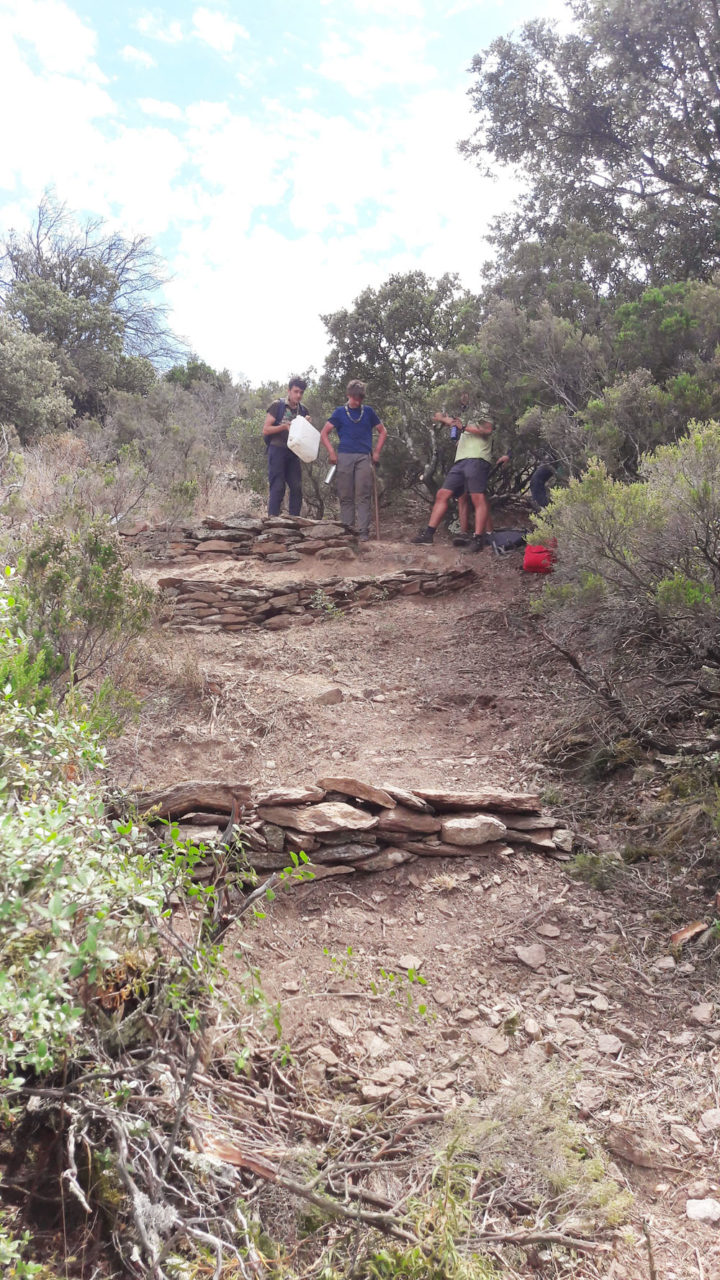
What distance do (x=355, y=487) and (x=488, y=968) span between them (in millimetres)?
6855

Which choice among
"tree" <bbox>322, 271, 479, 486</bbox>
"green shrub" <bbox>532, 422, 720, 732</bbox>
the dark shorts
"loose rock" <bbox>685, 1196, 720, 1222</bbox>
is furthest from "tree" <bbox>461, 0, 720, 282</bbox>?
"loose rock" <bbox>685, 1196, 720, 1222</bbox>

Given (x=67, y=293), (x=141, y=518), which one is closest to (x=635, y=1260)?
(x=141, y=518)

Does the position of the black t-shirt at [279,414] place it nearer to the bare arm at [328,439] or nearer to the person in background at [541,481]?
the bare arm at [328,439]

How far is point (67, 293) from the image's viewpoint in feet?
57.0

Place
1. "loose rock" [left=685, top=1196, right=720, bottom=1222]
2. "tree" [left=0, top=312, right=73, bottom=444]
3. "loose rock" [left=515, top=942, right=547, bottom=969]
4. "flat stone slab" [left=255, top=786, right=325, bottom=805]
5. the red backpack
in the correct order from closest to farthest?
1. "loose rock" [left=685, top=1196, right=720, bottom=1222]
2. "loose rock" [left=515, top=942, right=547, bottom=969]
3. "flat stone slab" [left=255, top=786, right=325, bottom=805]
4. the red backpack
5. "tree" [left=0, top=312, right=73, bottom=444]

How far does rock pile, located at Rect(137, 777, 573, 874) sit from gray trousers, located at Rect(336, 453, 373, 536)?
5.59 m

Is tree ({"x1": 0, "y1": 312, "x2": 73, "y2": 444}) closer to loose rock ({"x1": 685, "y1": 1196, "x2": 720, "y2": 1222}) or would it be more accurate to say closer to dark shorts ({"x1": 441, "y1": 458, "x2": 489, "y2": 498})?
dark shorts ({"x1": 441, "y1": 458, "x2": 489, "y2": 498})

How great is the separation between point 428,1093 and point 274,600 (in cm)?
553

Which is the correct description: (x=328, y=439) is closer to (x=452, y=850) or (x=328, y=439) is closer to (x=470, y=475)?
(x=470, y=475)

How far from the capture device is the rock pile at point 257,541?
8375mm

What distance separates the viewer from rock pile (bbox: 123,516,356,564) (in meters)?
8.38

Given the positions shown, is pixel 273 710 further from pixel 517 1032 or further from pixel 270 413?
pixel 270 413

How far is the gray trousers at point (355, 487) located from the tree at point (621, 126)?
4257 millimetres

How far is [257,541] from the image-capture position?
8555 millimetres
